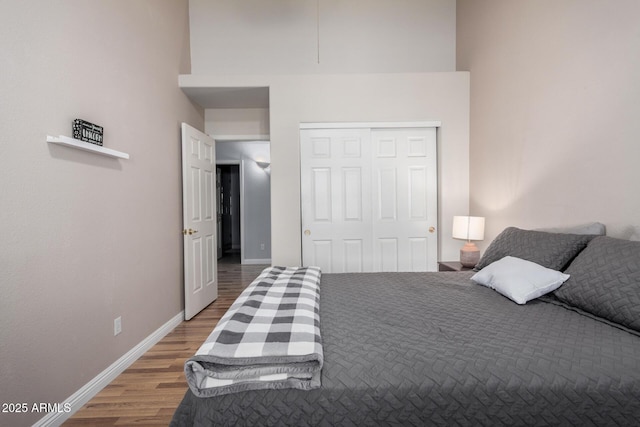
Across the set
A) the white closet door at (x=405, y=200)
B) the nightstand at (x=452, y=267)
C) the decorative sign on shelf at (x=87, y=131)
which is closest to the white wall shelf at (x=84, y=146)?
the decorative sign on shelf at (x=87, y=131)

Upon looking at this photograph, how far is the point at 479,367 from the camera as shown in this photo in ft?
3.20

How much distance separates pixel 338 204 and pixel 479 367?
254 centimetres

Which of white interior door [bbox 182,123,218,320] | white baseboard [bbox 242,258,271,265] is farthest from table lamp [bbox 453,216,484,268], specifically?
white baseboard [bbox 242,258,271,265]

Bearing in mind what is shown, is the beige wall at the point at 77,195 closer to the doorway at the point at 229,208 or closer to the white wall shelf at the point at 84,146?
the white wall shelf at the point at 84,146

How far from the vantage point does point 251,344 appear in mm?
1033

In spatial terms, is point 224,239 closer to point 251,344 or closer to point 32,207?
point 32,207

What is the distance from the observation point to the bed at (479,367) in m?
0.91

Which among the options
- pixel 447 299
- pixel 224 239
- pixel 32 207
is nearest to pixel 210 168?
pixel 32 207

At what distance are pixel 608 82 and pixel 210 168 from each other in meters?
3.60

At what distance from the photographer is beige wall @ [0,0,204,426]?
4.75ft

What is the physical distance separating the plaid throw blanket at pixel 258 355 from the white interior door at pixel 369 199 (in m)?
2.15

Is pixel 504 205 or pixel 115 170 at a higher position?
pixel 115 170

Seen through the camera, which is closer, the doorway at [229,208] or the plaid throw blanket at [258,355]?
the plaid throw blanket at [258,355]

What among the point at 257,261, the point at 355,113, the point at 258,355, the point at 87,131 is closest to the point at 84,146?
the point at 87,131
